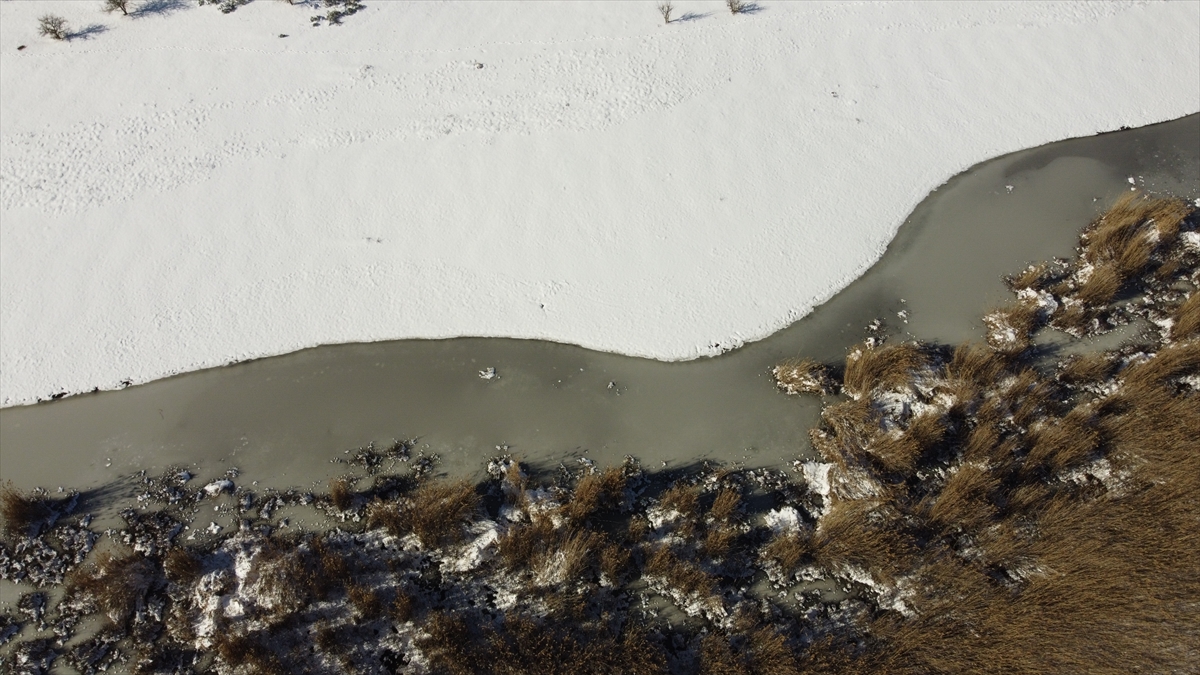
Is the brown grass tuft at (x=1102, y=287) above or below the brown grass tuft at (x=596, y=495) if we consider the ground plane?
above

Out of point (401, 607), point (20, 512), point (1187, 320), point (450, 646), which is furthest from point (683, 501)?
point (20, 512)

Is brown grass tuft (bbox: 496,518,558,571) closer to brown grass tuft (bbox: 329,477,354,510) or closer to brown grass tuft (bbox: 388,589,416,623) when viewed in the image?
brown grass tuft (bbox: 388,589,416,623)

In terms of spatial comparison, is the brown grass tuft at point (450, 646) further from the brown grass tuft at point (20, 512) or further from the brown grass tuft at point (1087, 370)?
the brown grass tuft at point (1087, 370)

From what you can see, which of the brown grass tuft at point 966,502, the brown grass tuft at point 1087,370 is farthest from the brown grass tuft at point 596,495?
the brown grass tuft at point 1087,370

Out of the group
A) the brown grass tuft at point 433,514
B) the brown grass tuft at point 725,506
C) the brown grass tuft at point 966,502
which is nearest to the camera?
the brown grass tuft at point 966,502

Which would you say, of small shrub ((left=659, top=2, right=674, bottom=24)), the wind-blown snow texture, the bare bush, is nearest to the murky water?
the wind-blown snow texture

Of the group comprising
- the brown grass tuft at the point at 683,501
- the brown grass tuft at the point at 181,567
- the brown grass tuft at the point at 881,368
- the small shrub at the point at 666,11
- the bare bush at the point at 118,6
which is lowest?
the brown grass tuft at the point at 181,567
